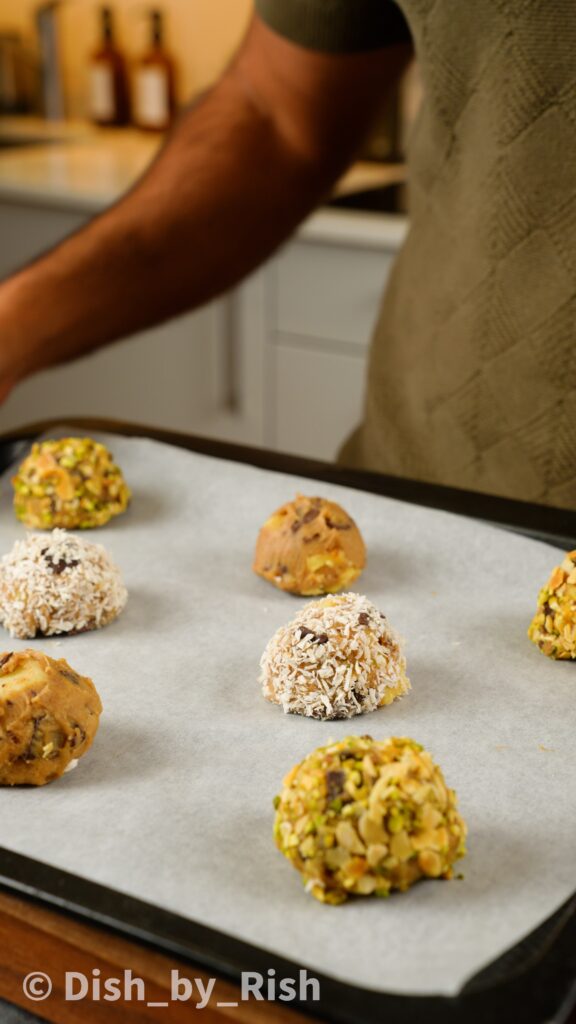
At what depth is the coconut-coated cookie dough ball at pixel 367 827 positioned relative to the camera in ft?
1.94

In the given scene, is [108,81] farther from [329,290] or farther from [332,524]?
[332,524]

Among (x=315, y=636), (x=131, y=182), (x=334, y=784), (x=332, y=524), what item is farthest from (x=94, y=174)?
(x=334, y=784)

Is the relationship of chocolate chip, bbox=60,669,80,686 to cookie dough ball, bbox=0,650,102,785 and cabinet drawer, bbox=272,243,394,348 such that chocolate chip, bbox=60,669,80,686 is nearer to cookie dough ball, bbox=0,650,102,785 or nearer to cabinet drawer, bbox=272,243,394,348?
cookie dough ball, bbox=0,650,102,785

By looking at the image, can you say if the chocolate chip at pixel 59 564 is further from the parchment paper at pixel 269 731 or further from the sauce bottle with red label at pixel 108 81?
the sauce bottle with red label at pixel 108 81

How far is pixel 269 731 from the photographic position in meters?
0.77

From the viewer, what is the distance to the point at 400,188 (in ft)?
7.89

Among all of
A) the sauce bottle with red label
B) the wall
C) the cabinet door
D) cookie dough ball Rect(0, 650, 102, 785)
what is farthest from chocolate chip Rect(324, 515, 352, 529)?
the sauce bottle with red label

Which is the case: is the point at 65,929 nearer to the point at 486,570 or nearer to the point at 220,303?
the point at 486,570

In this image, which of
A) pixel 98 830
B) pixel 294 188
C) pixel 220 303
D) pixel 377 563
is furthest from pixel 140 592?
pixel 220 303

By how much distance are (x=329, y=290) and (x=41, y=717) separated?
163 centimetres

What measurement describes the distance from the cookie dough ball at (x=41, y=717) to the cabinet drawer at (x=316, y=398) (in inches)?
61.3

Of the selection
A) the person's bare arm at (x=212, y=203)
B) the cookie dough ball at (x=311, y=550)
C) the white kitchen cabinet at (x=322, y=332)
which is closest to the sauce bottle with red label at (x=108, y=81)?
the white kitchen cabinet at (x=322, y=332)

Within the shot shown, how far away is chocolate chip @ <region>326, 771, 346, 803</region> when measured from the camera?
60 centimetres

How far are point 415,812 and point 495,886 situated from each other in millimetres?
58
